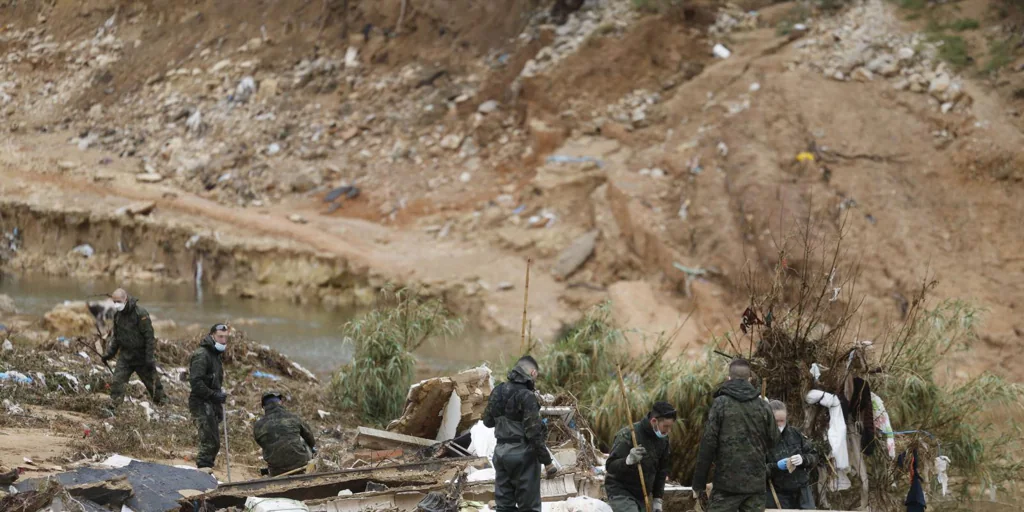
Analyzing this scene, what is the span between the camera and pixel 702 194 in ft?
62.4

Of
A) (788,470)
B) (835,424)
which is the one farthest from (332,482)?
(835,424)

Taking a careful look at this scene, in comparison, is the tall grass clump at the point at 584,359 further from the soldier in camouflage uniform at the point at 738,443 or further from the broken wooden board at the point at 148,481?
the broken wooden board at the point at 148,481

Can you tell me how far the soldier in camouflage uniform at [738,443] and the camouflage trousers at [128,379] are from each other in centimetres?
583

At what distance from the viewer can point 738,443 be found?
6230 mm

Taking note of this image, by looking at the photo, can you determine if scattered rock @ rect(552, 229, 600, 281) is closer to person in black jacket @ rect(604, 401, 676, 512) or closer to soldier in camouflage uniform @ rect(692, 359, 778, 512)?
person in black jacket @ rect(604, 401, 676, 512)

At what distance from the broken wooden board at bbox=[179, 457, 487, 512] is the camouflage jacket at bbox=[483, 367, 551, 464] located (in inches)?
40.0

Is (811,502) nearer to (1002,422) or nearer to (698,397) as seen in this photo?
(698,397)

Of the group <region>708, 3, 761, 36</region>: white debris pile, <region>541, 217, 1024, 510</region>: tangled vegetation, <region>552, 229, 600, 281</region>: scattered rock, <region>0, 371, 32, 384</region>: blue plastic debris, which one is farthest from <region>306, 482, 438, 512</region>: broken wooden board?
<region>708, 3, 761, 36</region>: white debris pile

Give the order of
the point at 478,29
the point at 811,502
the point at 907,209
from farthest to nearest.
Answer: the point at 478,29 → the point at 907,209 → the point at 811,502

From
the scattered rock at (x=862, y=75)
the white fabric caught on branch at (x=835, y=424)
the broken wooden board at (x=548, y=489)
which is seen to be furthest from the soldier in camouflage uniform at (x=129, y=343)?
the scattered rock at (x=862, y=75)

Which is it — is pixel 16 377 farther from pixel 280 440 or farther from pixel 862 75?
pixel 862 75

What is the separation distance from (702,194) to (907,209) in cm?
370

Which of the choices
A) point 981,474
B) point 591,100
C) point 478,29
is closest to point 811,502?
point 981,474

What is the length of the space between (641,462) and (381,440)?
320 cm
